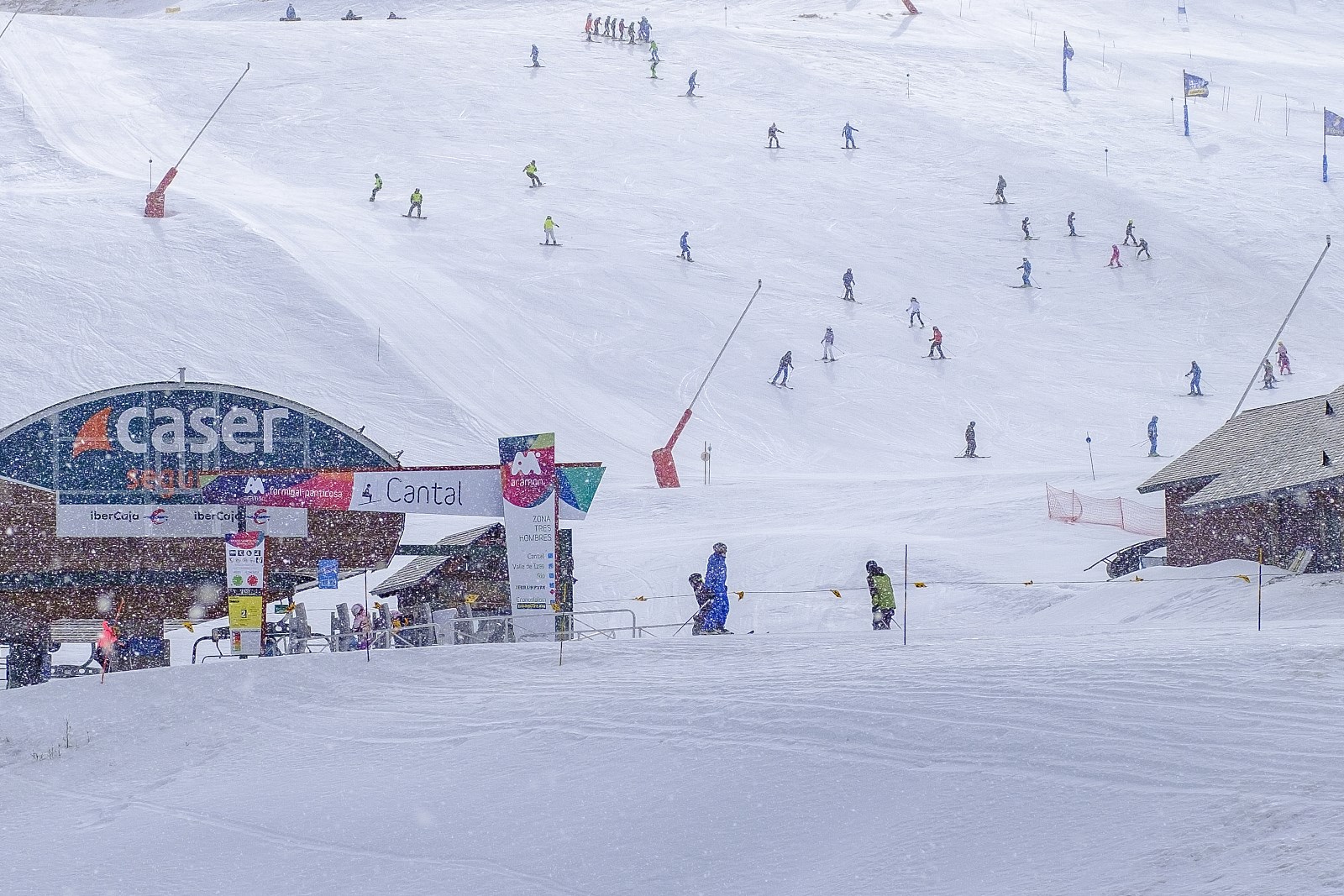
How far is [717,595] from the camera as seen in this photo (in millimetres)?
15453

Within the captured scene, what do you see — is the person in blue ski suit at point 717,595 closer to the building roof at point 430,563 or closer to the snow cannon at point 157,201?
the building roof at point 430,563

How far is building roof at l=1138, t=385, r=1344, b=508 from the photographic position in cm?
1817

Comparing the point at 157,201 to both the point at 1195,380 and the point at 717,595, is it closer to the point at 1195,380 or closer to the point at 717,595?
the point at 1195,380

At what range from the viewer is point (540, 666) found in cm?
1329

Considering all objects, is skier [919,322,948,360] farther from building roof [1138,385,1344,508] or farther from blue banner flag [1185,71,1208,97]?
blue banner flag [1185,71,1208,97]

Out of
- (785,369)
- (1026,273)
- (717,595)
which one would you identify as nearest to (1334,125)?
(1026,273)

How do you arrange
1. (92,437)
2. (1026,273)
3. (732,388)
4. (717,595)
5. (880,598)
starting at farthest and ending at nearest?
(1026,273) → (732,388) → (92,437) → (880,598) → (717,595)

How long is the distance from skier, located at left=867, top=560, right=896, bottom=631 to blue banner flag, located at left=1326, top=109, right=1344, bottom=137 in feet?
147

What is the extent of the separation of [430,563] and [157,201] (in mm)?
24379

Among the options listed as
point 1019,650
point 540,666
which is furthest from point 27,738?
point 1019,650

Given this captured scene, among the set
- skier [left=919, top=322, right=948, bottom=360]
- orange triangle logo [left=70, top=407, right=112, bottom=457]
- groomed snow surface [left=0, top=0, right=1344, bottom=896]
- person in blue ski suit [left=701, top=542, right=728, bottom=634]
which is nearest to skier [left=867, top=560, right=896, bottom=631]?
groomed snow surface [left=0, top=0, right=1344, bottom=896]

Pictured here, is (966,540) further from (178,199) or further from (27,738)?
Result: (178,199)

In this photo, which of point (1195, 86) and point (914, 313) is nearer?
point (914, 313)

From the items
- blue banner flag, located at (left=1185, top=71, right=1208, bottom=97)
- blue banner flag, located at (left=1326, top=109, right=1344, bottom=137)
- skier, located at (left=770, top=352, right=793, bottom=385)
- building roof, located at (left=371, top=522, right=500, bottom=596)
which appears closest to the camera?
building roof, located at (left=371, top=522, right=500, bottom=596)
